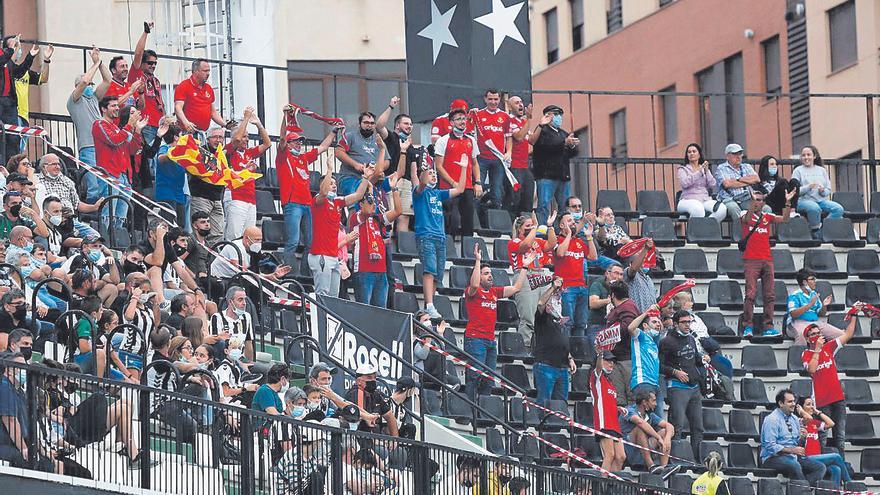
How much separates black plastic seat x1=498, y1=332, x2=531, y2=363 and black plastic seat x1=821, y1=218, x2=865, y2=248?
6.48 m

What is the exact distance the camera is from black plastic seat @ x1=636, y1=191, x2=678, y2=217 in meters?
35.7

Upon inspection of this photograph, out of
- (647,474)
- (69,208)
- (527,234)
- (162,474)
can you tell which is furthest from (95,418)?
(527,234)

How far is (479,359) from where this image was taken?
2933cm

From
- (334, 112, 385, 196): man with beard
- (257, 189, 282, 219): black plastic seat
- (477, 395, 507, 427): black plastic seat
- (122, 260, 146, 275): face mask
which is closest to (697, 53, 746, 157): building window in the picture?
(257, 189, 282, 219): black plastic seat

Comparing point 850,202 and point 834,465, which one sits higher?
point 850,202

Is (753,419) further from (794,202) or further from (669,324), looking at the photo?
(794,202)

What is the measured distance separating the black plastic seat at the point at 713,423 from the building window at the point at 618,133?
2688 cm

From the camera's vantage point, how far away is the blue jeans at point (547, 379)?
2920cm

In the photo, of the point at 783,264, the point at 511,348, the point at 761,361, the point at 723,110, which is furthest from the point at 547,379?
the point at 723,110

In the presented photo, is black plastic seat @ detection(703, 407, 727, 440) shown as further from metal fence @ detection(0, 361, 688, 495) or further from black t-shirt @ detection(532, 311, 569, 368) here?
metal fence @ detection(0, 361, 688, 495)

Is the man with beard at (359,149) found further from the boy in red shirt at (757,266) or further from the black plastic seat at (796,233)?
the black plastic seat at (796,233)

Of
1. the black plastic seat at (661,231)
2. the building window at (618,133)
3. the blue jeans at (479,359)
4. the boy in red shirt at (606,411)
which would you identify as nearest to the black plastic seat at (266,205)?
the blue jeans at (479,359)

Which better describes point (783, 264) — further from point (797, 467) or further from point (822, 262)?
point (797, 467)

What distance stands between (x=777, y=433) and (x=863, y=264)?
6.01 meters
